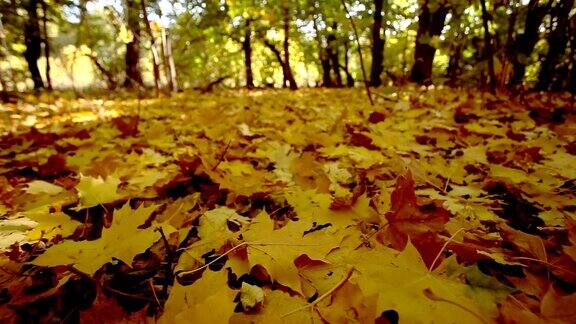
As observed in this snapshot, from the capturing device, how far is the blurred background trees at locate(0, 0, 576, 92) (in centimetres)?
396

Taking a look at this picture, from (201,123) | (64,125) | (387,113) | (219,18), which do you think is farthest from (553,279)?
(219,18)

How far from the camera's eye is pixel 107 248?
779mm

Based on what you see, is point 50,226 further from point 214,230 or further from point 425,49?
point 425,49

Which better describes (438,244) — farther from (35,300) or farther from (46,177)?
(46,177)

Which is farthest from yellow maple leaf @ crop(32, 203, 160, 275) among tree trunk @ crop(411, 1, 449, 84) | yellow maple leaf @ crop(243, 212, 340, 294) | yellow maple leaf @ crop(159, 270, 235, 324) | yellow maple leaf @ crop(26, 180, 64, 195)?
tree trunk @ crop(411, 1, 449, 84)

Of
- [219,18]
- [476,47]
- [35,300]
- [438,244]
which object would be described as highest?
[219,18]

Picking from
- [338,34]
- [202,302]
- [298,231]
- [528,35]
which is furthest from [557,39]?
[338,34]

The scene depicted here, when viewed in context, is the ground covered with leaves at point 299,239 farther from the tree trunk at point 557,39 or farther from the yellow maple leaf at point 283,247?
the tree trunk at point 557,39

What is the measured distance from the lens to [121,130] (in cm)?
289

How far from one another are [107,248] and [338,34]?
10.1 metres

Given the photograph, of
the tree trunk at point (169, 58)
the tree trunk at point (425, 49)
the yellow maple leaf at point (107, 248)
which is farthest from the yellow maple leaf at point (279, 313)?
the tree trunk at point (169, 58)

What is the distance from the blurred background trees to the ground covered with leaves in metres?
2.16

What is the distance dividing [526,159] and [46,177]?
2247 mm

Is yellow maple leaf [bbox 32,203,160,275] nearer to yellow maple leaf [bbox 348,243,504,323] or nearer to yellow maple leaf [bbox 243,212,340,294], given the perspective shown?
yellow maple leaf [bbox 243,212,340,294]
